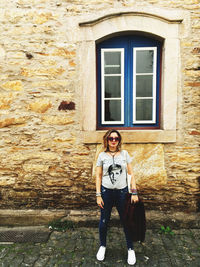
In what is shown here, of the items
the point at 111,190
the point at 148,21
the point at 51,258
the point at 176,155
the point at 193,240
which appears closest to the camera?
the point at 111,190

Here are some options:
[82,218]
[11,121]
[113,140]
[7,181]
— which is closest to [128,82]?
[113,140]

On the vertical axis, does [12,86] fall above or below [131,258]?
above

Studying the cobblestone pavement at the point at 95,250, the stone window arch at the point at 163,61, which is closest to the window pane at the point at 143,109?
the stone window arch at the point at 163,61

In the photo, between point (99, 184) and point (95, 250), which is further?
point (95, 250)

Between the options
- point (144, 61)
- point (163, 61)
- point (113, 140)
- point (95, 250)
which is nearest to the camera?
point (113, 140)

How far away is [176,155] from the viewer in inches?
130

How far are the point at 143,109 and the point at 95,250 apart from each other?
2.32m

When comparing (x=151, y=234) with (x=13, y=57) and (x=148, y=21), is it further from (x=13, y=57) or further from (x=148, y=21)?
(x=13, y=57)

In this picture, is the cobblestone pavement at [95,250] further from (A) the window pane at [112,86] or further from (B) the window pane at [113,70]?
(B) the window pane at [113,70]

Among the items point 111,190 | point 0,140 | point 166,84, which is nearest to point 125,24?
point 166,84

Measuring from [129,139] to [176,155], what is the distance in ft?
2.76

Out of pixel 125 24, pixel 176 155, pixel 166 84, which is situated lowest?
pixel 176 155

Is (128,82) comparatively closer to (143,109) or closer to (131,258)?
(143,109)

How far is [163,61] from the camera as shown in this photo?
10.6ft
